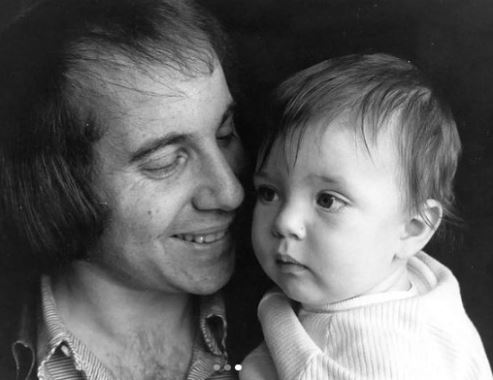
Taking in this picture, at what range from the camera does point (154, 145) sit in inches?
67.6

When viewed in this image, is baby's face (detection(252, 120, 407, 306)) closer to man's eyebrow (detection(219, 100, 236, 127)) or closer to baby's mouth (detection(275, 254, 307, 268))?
baby's mouth (detection(275, 254, 307, 268))

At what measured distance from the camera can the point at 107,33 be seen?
1.72m

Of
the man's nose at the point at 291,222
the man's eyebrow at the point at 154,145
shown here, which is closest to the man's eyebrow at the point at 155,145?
the man's eyebrow at the point at 154,145

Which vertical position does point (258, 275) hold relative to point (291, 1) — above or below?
below

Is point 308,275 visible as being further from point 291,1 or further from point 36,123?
point 291,1

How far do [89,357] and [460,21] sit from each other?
143 cm

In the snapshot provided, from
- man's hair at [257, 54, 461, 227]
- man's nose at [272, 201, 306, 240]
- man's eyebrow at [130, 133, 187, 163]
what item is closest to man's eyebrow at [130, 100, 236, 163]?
man's eyebrow at [130, 133, 187, 163]

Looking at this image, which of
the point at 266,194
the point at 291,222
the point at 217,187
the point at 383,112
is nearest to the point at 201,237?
the point at 217,187

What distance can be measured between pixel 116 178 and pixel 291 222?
1.59 feet

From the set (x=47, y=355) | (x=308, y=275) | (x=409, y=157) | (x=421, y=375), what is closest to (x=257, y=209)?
(x=308, y=275)

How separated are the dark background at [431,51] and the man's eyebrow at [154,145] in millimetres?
410

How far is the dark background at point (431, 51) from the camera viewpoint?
214cm

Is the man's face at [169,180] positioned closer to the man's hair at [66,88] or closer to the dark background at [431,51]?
the man's hair at [66,88]

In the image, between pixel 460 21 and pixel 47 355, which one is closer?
pixel 47 355
